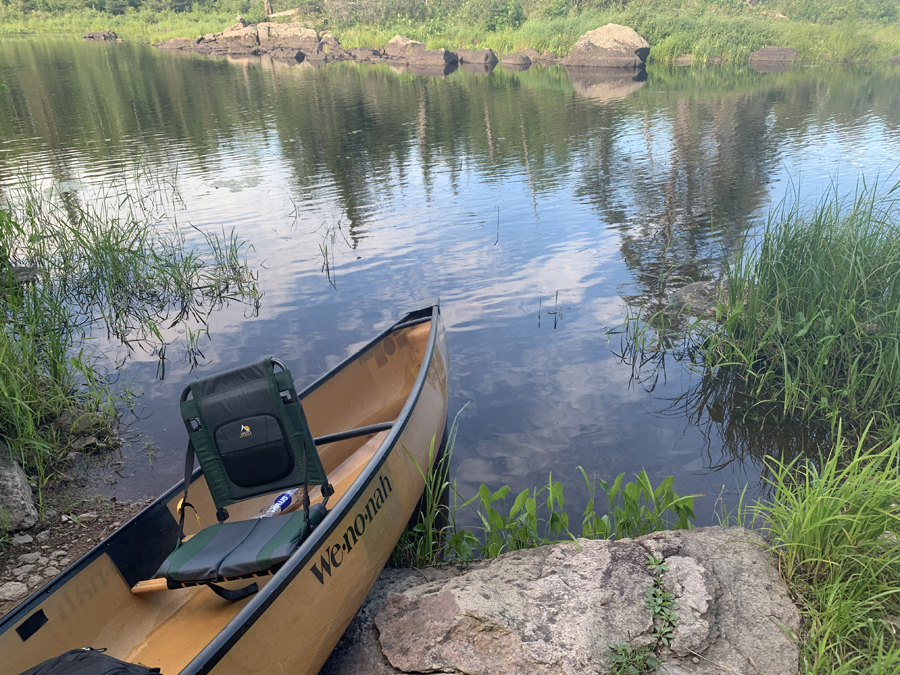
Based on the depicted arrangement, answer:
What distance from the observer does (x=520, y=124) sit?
59.3 feet

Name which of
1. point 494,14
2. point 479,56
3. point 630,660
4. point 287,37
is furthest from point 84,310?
point 287,37

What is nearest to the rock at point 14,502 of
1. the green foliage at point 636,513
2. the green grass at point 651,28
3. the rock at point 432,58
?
the green foliage at point 636,513

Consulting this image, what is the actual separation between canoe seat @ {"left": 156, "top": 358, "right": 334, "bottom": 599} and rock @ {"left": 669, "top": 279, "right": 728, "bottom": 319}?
4973mm

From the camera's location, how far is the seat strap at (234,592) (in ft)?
11.2

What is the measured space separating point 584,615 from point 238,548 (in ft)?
6.06

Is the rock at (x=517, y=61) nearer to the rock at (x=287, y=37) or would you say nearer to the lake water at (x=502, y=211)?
the lake water at (x=502, y=211)

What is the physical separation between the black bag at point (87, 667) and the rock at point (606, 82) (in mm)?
21368

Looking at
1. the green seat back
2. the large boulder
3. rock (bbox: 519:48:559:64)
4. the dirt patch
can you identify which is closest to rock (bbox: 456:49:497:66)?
rock (bbox: 519:48:559:64)

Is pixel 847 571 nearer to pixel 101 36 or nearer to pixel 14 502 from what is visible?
pixel 14 502

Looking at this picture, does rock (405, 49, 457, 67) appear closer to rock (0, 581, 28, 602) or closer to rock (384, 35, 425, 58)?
rock (384, 35, 425, 58)

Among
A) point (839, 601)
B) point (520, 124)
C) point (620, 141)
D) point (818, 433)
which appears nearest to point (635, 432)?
point (818, 433)

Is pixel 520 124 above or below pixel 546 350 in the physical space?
above

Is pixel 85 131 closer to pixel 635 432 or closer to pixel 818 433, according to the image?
pixel 635 432

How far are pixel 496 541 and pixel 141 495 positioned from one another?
294cm
